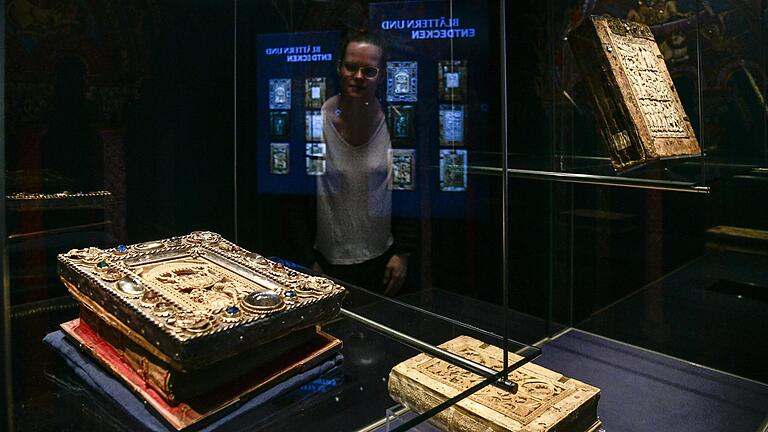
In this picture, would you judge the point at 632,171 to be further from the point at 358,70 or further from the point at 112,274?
the point at 112,274

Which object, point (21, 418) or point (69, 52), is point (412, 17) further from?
point (21, 418)

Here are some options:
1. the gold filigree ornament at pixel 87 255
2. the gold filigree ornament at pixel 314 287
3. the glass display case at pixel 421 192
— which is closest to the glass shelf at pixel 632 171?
the glass display case at pixel 421 192

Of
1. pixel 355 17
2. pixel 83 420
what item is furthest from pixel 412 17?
pixel 83 420

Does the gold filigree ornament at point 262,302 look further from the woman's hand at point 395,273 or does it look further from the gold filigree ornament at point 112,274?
the woman's hand at point 395,273

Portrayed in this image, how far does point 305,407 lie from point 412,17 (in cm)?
98

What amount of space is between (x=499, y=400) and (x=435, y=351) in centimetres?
36

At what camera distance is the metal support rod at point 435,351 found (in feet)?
2.32

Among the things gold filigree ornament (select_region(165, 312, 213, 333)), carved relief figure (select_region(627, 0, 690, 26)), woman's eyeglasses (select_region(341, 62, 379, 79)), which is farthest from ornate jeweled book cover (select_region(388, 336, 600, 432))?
carved relief figure (select_region(627, 0, 690, 26))

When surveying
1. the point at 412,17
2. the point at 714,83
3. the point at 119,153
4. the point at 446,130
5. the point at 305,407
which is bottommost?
the point at 305,407

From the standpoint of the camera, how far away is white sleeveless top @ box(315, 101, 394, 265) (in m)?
1.14

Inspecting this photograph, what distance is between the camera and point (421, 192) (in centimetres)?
144

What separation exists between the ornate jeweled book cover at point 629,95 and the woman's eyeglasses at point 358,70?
0.42 m

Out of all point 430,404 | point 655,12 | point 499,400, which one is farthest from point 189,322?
point 655,12

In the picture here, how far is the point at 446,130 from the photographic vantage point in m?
1.50
